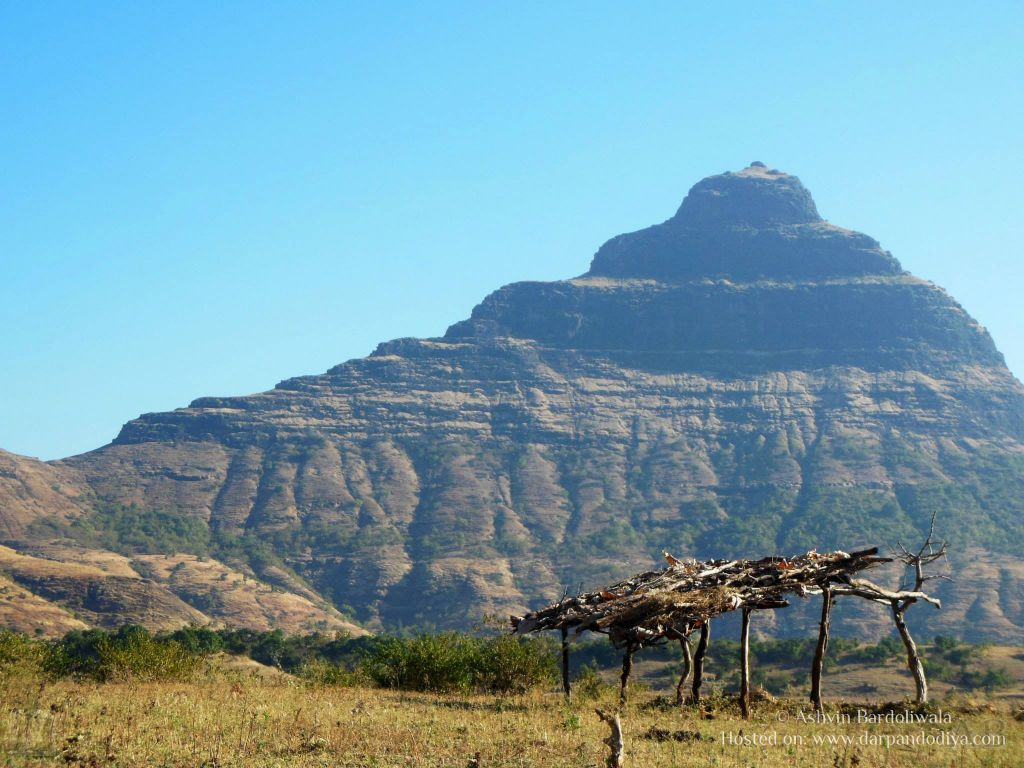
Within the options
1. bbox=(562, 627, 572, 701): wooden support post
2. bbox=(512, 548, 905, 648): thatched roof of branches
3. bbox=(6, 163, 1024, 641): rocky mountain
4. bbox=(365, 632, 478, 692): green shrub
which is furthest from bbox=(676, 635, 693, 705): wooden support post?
bbox=(6, 163, 1024, 641): rocky mountain

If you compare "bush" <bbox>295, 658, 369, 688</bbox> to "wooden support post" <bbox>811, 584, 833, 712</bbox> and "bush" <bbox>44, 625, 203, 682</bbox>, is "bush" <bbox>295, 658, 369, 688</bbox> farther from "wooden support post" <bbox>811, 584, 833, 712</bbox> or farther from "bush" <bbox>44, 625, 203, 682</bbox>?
"wooden support post" <bbox>811, 584, 833, 712</bbox>

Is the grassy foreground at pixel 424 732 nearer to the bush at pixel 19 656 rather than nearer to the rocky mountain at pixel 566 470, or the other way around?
the bush at pixel 19 656

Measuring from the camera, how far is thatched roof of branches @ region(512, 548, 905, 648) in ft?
59.9

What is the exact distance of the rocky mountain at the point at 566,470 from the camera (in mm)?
128000

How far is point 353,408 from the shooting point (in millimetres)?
175750

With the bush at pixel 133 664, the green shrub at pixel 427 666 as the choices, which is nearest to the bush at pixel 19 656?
the bush at pixel 133 664

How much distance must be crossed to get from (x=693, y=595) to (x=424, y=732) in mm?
5335

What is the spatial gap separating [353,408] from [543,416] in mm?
32537

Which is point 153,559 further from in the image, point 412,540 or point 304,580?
point 412,540

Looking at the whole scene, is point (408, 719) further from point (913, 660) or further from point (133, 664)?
point (913, 660)

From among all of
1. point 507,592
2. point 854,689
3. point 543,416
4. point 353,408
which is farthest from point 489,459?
point 854,689

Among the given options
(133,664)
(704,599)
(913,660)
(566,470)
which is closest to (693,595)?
(704,599)

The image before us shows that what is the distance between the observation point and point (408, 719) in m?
17.5

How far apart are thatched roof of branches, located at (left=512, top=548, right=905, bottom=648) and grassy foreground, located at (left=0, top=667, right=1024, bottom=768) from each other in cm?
155
